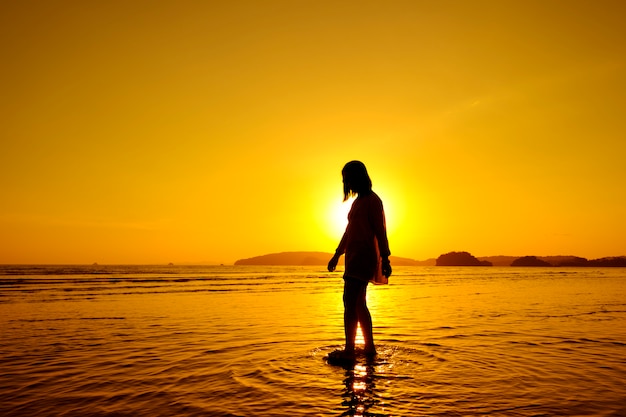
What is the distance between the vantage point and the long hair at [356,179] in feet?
25.2

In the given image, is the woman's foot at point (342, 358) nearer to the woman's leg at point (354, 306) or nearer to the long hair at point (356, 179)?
the woman's leg at point (354, 306)

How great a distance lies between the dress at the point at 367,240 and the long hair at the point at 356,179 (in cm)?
13

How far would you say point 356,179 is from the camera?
768 cm

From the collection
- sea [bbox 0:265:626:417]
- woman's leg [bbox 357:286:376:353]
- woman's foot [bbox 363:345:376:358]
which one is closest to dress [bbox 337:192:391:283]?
woman's leg [bbox 357:286:376:353]

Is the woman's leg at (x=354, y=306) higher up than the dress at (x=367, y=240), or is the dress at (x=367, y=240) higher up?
the dress at (x=367, y=240)

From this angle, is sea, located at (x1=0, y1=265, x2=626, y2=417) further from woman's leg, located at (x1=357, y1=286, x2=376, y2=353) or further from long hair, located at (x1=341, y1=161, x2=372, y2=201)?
long hair, located at (x1=341, y1=161, x2=372, y2=201)

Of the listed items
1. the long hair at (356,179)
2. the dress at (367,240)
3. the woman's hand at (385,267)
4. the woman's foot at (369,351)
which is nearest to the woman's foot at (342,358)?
the woman's foot at (369,351)

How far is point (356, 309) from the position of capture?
7.39 m

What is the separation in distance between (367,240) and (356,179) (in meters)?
0.99

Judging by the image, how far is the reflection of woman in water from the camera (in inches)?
291

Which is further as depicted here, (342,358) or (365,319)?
(365,319)

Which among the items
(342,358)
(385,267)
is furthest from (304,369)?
(385,267)

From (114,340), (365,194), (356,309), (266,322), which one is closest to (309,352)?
(356,309)

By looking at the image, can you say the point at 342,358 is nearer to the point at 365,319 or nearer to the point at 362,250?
the point at 365,319
